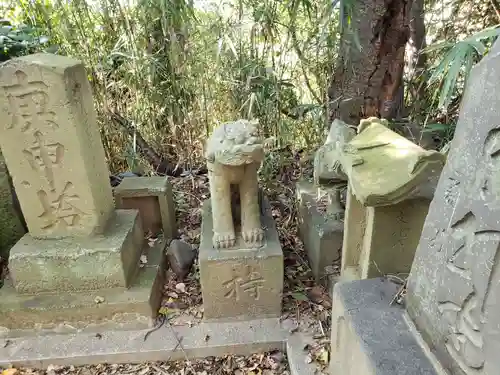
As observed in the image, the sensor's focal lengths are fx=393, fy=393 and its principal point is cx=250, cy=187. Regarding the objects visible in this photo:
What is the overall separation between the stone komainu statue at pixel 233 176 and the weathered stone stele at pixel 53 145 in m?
0.72

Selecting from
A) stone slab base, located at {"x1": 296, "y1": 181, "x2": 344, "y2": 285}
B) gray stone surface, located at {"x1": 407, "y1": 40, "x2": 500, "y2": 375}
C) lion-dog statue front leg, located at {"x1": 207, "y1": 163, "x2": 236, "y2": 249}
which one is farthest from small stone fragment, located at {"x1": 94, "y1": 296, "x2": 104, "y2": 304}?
gray stone surface, located at {"x1": 407, "y1": 40, "x2": 500, "y2": 375}

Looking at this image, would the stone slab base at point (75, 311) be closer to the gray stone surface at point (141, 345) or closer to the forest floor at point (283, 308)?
the gray stone surface at point (141, 345)

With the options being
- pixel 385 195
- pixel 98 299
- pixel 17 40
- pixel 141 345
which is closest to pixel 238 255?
pixel 141 345

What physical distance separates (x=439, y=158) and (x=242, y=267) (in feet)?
4.01

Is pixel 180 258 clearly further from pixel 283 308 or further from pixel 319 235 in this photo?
pixel 319 235

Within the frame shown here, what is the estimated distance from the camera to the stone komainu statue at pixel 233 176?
1.97 metres

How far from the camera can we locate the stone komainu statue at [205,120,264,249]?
1.97m

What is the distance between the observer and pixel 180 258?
2.78 m

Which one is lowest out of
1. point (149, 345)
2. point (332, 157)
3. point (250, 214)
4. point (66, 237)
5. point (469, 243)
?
point (149, 345)

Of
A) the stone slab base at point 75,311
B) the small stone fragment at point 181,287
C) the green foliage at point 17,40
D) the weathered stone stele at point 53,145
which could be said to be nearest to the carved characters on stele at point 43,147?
the weathered stone stele at point 53,145

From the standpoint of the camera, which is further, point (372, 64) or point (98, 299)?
point (372, 64)

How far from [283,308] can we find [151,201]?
1.29 m

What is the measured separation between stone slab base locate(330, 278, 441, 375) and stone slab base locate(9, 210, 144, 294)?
1.34 m

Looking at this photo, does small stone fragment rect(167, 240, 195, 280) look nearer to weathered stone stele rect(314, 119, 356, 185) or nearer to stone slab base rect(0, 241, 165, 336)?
stone slab base rect(0, 241, 165, 336)
